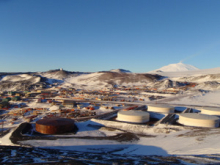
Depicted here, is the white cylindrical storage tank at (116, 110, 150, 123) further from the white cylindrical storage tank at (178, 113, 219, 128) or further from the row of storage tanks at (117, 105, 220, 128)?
the white cylindrical storage tank at (178, 113, 219, 128)

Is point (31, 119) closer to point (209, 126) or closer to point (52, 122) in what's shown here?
point (52, 122)

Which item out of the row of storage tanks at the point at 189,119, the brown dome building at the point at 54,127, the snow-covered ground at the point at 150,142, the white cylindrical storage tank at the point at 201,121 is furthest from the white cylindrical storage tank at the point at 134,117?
the brown dome building at the point at 54,127

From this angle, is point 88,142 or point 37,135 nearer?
point 88,142

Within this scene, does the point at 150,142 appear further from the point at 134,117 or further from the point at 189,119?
the point at 189,119

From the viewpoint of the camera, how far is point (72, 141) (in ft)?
57.3

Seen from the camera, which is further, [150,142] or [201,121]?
[201,121]

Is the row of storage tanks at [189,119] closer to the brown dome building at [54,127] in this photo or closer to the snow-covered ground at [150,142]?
the snow-covered ground at [150,142]

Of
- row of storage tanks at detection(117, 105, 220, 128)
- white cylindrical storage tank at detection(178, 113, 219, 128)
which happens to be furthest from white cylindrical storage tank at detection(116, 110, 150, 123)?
white cylindrical storage tank at detection(178, 113, 219, 128)

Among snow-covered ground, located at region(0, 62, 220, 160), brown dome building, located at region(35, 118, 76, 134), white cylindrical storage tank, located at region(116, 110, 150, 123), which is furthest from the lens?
white cylindrical storage tank, located at region(116, 110, 150, 123)

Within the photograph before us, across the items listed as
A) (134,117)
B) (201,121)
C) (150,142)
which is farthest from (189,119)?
(150,142)

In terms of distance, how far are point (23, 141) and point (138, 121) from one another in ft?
42.9

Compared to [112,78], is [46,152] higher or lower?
lower

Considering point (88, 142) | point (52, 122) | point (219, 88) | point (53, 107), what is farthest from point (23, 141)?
point (219, 88)

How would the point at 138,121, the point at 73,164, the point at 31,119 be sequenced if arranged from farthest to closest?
the point at 31,119 → the point at 138,121 → the point at 73,164
